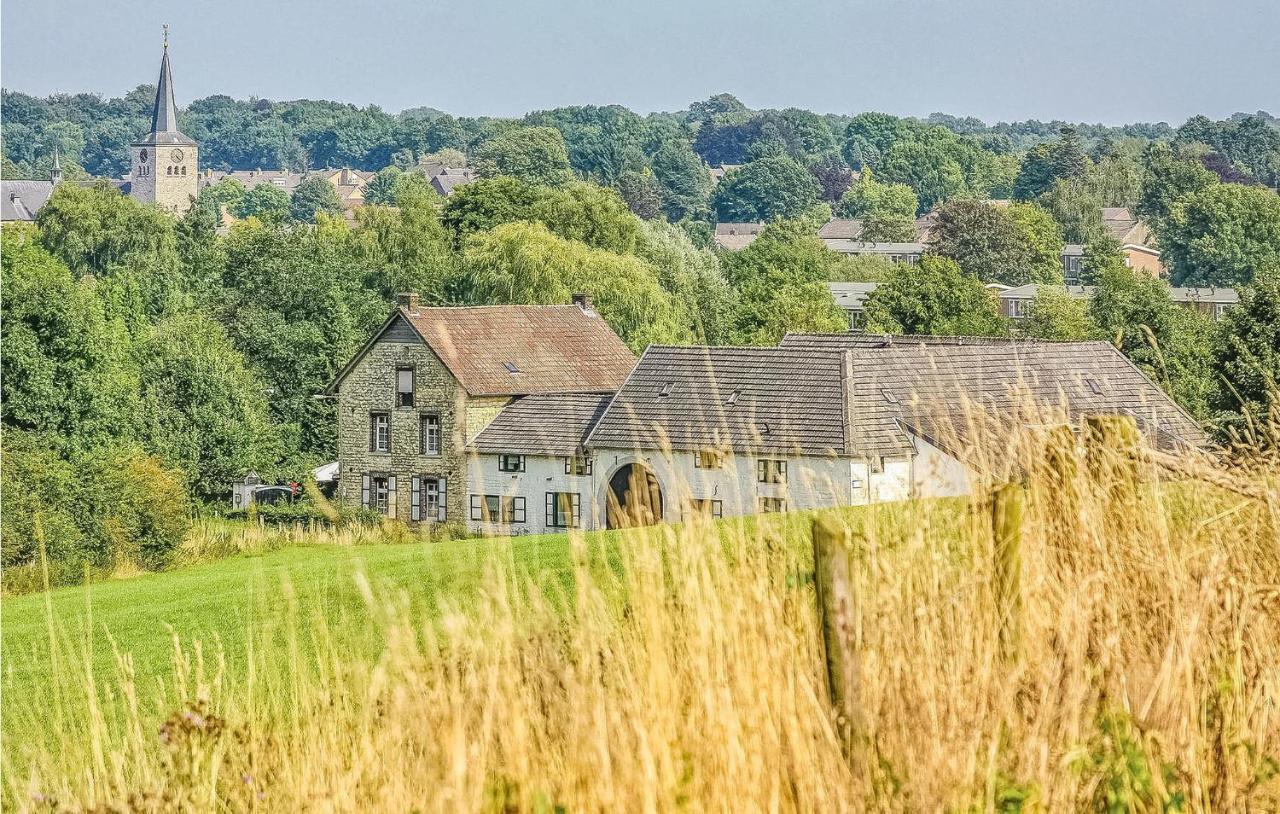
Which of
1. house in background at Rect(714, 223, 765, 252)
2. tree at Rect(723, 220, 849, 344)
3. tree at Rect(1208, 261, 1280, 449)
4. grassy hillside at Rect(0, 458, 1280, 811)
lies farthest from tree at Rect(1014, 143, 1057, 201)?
grassy hillside at Rect(0, 458, 1280, 811)

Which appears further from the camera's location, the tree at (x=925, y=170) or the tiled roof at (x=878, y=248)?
the tree at (x=925, y=170)

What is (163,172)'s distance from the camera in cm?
17350

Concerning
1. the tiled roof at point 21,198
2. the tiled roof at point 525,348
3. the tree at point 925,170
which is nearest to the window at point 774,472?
the tiled roof at point 525,348

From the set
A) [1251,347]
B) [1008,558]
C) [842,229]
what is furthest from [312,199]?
[1008,558]

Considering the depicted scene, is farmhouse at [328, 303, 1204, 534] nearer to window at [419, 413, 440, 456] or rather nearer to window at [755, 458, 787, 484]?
window at [419, 413, 440, 456]

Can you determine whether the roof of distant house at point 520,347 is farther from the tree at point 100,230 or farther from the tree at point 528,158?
the tree at point 528,158

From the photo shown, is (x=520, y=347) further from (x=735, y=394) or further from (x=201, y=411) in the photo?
(x=735, y=394)

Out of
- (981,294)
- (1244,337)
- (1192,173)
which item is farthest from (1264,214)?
(1244,337)

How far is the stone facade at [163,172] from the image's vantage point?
172 meters

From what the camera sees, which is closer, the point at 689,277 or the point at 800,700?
the point at 800,700

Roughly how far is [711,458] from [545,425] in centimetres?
3620

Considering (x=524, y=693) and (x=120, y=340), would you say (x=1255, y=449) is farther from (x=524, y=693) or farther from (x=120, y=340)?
(x=120, y=340)

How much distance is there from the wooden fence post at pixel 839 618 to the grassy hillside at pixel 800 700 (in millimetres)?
40

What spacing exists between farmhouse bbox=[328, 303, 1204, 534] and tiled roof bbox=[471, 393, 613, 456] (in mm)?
62
